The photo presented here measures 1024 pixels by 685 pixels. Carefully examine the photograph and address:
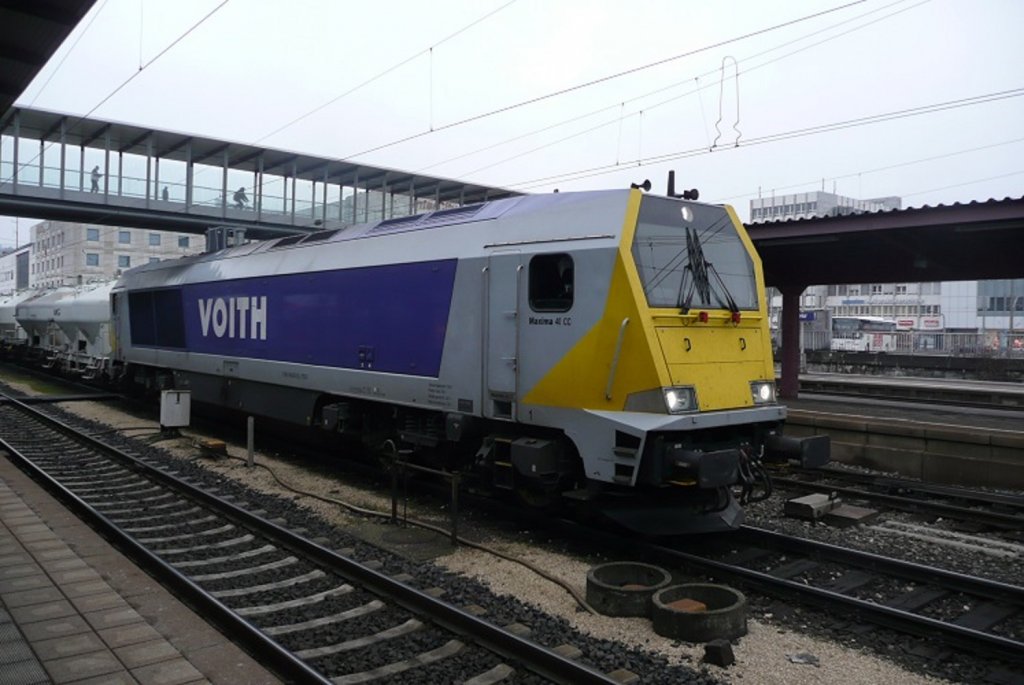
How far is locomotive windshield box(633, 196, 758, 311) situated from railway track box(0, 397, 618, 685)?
3371 mm

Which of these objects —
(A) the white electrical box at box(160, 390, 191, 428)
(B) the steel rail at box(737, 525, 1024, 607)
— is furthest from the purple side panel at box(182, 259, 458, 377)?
(B) the steel rail at box(737, 525, 1024, 607)

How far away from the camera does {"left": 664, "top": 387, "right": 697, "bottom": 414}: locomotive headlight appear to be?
6.74 meters

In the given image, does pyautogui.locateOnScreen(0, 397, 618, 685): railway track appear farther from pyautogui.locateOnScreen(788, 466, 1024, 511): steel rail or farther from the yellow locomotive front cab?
pyautogui.locateOnScreen(788, 466, 1024, 511): steel rail

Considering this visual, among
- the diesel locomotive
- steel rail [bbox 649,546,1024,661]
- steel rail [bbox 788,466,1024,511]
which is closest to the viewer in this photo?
steel rail [bbox 649,546,1024,661]

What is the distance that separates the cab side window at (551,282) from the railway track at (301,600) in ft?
9.56

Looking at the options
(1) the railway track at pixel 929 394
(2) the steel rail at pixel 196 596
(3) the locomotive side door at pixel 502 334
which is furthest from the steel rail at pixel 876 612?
(1) the railway track at pixel 929 394

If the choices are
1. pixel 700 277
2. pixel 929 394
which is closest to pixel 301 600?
pixel 700 277

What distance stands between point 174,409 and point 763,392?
11.1 metres

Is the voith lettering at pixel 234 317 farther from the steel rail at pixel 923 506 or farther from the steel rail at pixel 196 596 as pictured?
the steel rail at pixel 923 506

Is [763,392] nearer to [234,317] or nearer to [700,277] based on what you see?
[700,277]

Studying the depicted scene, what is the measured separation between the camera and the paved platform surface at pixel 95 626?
14.7 feet

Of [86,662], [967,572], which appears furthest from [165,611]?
[967,572]

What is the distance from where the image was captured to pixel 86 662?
4.59 metres


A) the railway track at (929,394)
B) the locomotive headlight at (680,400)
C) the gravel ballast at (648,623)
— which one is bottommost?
the gravel ballast at (648,623)
